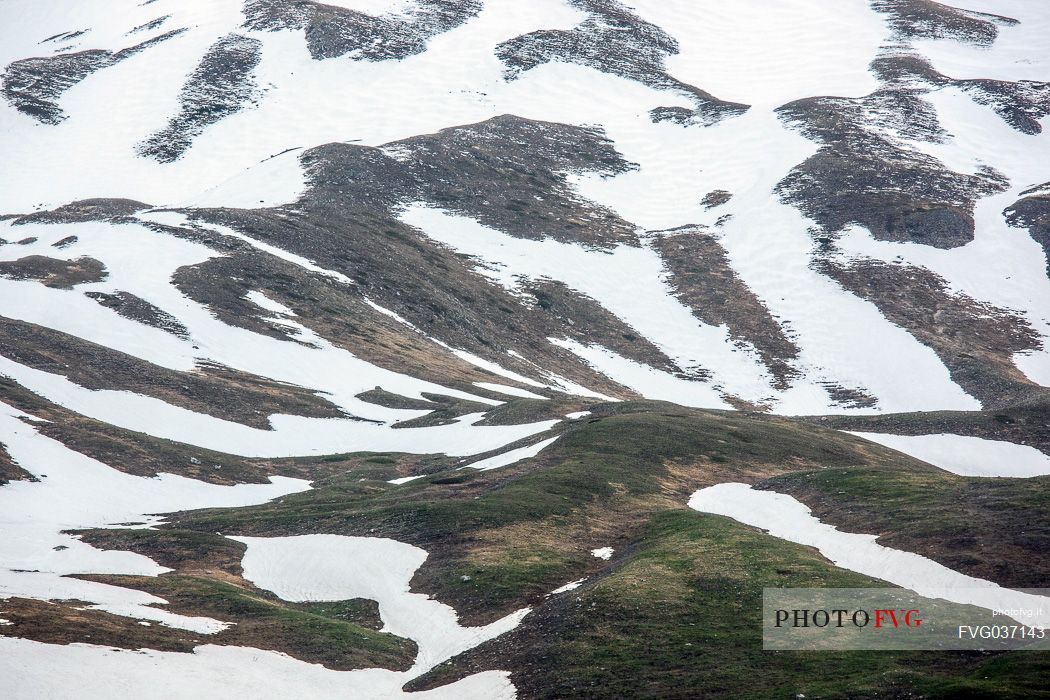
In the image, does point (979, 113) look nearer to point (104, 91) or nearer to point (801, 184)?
point (801, 184)

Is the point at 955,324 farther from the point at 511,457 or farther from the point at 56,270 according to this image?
the point at 56,270

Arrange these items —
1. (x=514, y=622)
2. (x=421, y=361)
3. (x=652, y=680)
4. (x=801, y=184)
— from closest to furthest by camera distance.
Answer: (x=652, y=680), (x=514, y=622), (x=421, y=361), (x=801, y=184)

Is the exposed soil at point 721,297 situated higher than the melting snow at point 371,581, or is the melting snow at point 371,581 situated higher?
the melting snow at point 371,581

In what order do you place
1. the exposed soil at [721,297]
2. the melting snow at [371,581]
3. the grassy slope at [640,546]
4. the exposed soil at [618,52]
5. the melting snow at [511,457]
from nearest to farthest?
the grassy slope at [640,546]
the melting snow at [371,581]
the melting snow at [511,457]
the exposed soil at [721,297]
the exposed soil at [618,52]

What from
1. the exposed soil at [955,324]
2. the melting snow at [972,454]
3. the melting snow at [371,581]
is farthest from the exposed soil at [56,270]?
the exposed soil at [955,324]

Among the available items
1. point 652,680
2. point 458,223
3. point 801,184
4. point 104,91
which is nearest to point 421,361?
point 458,223

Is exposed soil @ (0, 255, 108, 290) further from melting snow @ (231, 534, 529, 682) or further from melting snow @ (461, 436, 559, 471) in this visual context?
melting snow @ (231, 534, 529, 682)

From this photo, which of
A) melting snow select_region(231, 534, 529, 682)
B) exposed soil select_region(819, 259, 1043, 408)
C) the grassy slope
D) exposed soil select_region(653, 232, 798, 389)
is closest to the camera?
the grassy slope

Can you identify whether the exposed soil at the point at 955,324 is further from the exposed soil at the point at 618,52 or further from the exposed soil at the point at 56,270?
the exposed soil at the point at 56,270

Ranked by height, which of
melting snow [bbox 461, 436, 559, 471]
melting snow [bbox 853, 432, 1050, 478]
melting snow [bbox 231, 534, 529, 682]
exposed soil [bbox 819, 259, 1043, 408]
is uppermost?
melting snow [bbox 231, 534, 529, 682]

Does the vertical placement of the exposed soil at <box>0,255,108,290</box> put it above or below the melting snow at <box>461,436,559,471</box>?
above

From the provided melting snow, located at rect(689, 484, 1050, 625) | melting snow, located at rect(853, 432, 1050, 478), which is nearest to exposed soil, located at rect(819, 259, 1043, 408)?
melting snow, located at rect(853, 432, 1050, 478)
